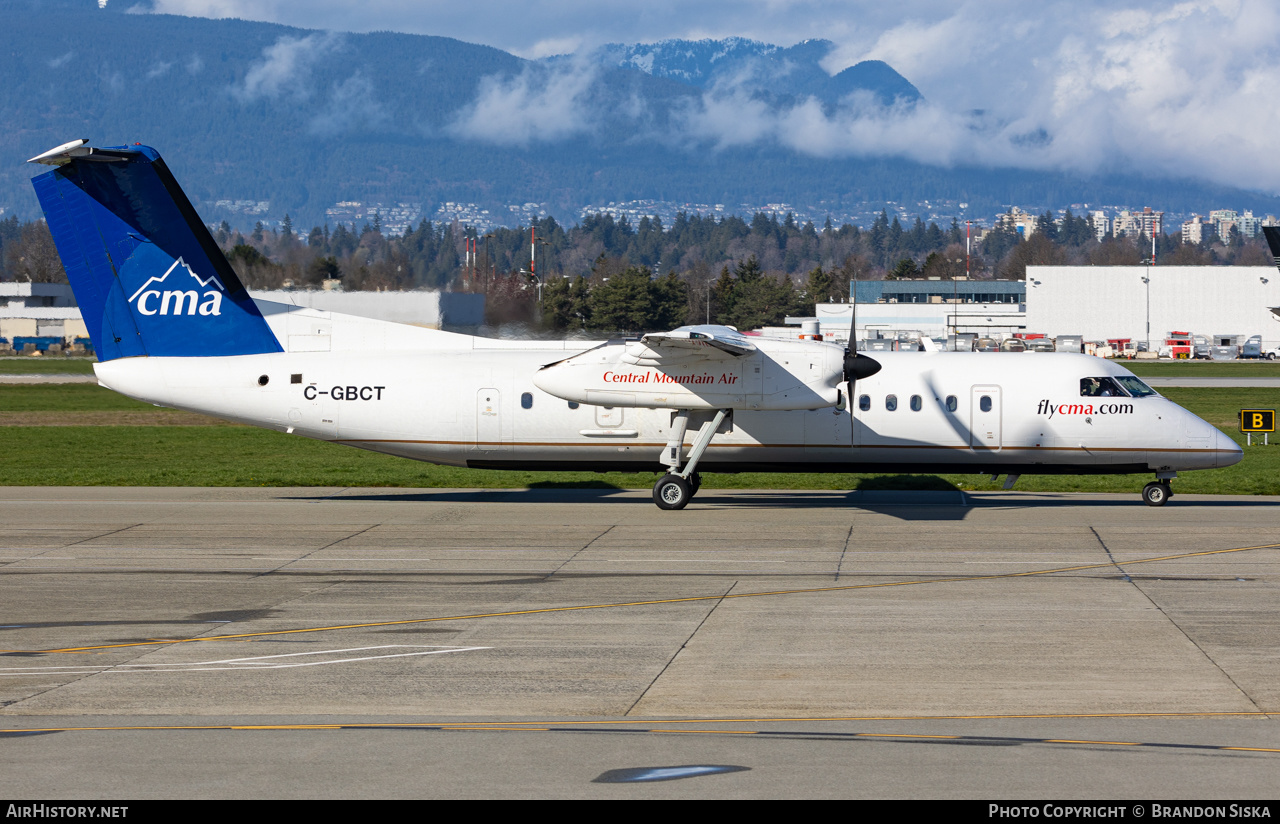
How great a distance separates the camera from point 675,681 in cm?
1214

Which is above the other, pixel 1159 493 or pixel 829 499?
pixel 1159 493

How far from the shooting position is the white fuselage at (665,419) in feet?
80.5

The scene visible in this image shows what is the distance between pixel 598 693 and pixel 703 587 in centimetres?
547

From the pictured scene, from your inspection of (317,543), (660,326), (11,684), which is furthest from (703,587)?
(660,326)

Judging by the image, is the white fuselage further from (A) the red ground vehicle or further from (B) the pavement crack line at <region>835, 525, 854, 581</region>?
(A) the red ground vehicle

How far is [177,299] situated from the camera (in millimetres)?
24578

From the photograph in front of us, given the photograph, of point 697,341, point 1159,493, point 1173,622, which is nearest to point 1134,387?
point 1159,493

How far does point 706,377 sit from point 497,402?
174 inches

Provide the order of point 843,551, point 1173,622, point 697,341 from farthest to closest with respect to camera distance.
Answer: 1. point 697,341
2. point 843,551
3. point 1173,622

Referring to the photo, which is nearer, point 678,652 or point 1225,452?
point 678,652

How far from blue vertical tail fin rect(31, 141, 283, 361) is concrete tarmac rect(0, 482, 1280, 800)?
3689 mm

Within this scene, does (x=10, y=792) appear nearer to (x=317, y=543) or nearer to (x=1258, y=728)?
(x=1258, y=728)

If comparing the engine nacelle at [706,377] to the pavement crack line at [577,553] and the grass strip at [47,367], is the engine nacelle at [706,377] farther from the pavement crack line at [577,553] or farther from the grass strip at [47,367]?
the grass strip at [47,367]

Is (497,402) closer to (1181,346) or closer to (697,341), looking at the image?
(697,341)
